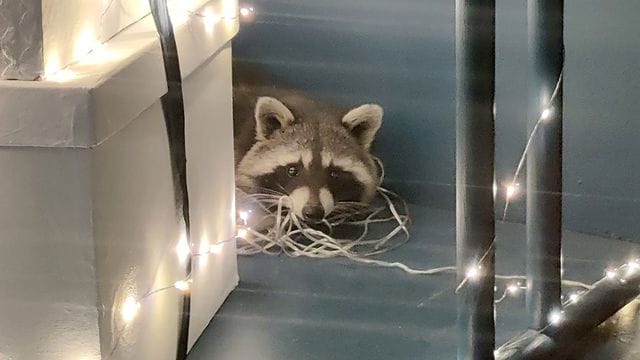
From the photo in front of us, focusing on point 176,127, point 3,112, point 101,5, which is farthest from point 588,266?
point 3,112

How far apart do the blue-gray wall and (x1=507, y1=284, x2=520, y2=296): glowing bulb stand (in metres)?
0.31

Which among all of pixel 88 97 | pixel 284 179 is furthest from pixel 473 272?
pixel 284 179

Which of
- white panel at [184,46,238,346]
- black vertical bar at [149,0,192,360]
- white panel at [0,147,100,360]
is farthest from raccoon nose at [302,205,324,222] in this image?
white panel at [0,147,100,360]

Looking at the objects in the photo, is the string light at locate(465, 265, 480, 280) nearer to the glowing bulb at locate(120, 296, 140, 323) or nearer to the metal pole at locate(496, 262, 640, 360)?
the metal pole at locate(496, 262, 640, 360)

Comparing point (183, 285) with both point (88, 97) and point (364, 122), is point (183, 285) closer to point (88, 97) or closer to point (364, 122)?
point (88, 97)

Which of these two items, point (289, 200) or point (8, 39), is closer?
point (8, 39)

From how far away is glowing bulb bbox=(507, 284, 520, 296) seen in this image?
151cm

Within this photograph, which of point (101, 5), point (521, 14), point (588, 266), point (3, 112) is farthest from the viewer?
point (521, 14)

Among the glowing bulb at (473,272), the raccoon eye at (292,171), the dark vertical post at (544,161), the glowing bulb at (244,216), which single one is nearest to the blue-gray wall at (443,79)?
the raccoon eye at (292,171)

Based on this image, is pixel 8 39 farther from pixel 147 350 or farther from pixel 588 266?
pixel 588 266

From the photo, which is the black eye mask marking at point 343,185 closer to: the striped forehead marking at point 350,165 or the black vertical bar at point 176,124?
the striped forehead marking at point 350,165

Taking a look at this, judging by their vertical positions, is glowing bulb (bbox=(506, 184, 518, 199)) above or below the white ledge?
below

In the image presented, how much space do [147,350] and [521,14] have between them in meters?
0.97

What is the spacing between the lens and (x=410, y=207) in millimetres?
1926
